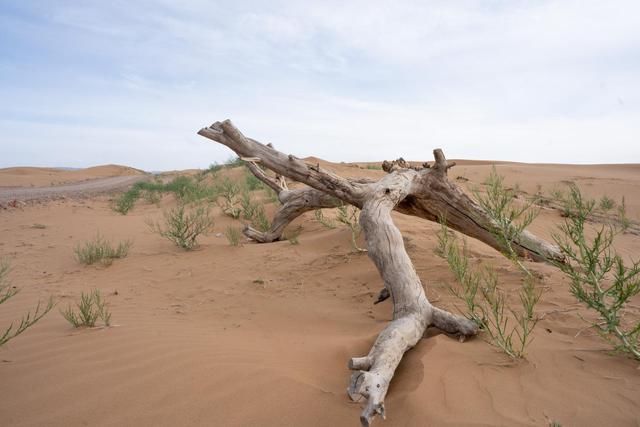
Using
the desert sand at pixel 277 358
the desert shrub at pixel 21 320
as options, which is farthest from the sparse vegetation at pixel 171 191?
the desert shrub at pixel 21 320

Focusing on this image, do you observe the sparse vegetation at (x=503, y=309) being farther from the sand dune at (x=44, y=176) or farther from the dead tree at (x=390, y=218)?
the sand dune at (x=44, y=176)

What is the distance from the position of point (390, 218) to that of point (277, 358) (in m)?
1.58

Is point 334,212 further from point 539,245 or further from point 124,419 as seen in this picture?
point 124,419

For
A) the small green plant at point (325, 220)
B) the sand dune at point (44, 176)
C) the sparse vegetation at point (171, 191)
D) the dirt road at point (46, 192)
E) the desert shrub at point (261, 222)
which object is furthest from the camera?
the sand dune at point (44, 176)

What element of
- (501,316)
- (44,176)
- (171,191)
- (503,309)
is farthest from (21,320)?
(44,176)

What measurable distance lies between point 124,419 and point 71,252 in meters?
5.02

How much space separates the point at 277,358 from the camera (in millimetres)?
2594

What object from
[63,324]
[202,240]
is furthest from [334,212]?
[63,324]

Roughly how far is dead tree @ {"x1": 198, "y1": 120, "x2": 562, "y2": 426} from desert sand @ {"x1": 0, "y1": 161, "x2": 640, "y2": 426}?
0.17 meters

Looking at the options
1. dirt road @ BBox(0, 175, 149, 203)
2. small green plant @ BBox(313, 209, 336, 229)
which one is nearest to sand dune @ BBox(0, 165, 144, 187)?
dirt road @ BBox(0, 175, 149, 203)

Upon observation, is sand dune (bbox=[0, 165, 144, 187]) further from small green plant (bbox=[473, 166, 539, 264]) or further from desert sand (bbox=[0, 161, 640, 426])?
small green plant (bbox=[473, 166, 539, 264])

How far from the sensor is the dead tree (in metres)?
2.27

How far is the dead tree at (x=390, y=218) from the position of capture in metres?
2.27

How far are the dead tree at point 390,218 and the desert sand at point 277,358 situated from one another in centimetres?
17
